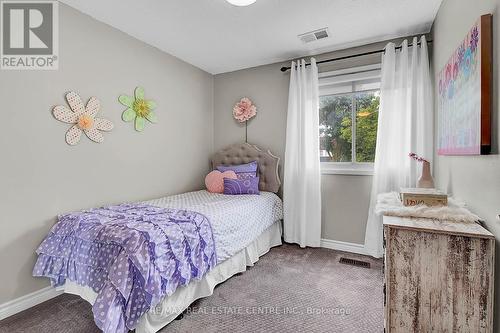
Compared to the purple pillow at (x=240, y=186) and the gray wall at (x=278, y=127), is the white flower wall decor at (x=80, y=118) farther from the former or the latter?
the gray wall at (x=278, y=127)

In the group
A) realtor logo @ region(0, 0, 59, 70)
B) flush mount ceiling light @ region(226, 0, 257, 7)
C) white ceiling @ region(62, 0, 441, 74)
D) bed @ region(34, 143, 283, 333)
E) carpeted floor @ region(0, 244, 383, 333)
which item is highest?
white ceiling @ region(62, 0, 441, 74)

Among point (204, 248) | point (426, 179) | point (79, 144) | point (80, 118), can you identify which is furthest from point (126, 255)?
point (426, 179)

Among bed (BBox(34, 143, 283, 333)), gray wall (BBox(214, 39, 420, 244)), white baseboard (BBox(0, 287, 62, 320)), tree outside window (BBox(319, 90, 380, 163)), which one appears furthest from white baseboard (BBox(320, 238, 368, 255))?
white baseboard (BBox(0, 287, 62, 320))

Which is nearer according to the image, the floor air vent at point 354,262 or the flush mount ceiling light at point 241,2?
the flush mount ceiling light at point 241,2

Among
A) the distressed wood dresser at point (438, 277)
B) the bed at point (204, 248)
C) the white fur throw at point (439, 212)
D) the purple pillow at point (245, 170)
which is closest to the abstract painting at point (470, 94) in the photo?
the white fur throw at point (439, 212)

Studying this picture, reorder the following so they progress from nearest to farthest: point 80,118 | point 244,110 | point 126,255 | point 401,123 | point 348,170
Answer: point 126,255, point 80,118, point 401,123, point 348,170, point 244,110

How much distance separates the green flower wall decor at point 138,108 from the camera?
8.51 feet

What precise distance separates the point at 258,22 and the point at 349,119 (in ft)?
5.11

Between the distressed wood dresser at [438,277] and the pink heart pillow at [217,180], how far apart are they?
2.21 metres

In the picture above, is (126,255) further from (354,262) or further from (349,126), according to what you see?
(349,126)

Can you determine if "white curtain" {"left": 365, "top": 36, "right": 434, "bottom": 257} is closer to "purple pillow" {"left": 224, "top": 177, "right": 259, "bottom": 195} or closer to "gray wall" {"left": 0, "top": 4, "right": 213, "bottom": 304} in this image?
"purple pillow" {"left": 224, "top": 177, "right": 259, "bottom": 195}

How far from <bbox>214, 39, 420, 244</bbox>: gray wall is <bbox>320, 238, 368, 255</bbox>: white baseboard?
5 cm

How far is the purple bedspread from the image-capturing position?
1410mm

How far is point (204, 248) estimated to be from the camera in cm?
190
